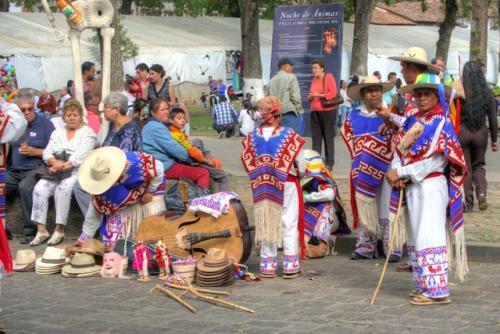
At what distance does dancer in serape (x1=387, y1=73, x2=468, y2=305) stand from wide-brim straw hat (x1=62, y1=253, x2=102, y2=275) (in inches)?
117

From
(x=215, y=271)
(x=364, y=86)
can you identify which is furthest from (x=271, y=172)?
(x=364, y=86)

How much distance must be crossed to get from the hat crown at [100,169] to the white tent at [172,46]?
1817 cm

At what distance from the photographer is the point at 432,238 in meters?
7.42

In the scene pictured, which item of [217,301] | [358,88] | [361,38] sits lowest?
[217,301]

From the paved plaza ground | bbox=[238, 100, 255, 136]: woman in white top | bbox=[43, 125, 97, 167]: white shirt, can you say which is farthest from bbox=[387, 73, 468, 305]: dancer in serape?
bbox=[238, 100, 255, 136]: woman in white top

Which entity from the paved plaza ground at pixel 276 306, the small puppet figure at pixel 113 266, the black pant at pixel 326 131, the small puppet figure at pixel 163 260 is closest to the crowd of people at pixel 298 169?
the paved plaza ground at pixel 276 306

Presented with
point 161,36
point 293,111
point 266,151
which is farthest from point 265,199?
point 161,36

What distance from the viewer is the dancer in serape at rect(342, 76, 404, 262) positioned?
29.9 feet

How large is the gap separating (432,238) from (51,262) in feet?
12.0

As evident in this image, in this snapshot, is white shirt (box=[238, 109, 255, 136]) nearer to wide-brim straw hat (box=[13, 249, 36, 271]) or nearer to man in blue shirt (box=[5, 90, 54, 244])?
man in blue shirt (box=[5, 90, 54, 244])

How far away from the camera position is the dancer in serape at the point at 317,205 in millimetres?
9594

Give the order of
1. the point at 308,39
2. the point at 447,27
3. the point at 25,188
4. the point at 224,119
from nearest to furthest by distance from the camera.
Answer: the point at 25,188 → the point at 308,39 → the point at 224,119 → the point at 447,27

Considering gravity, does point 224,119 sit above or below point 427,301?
below

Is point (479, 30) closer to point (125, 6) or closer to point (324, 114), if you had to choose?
point (324, 114)
